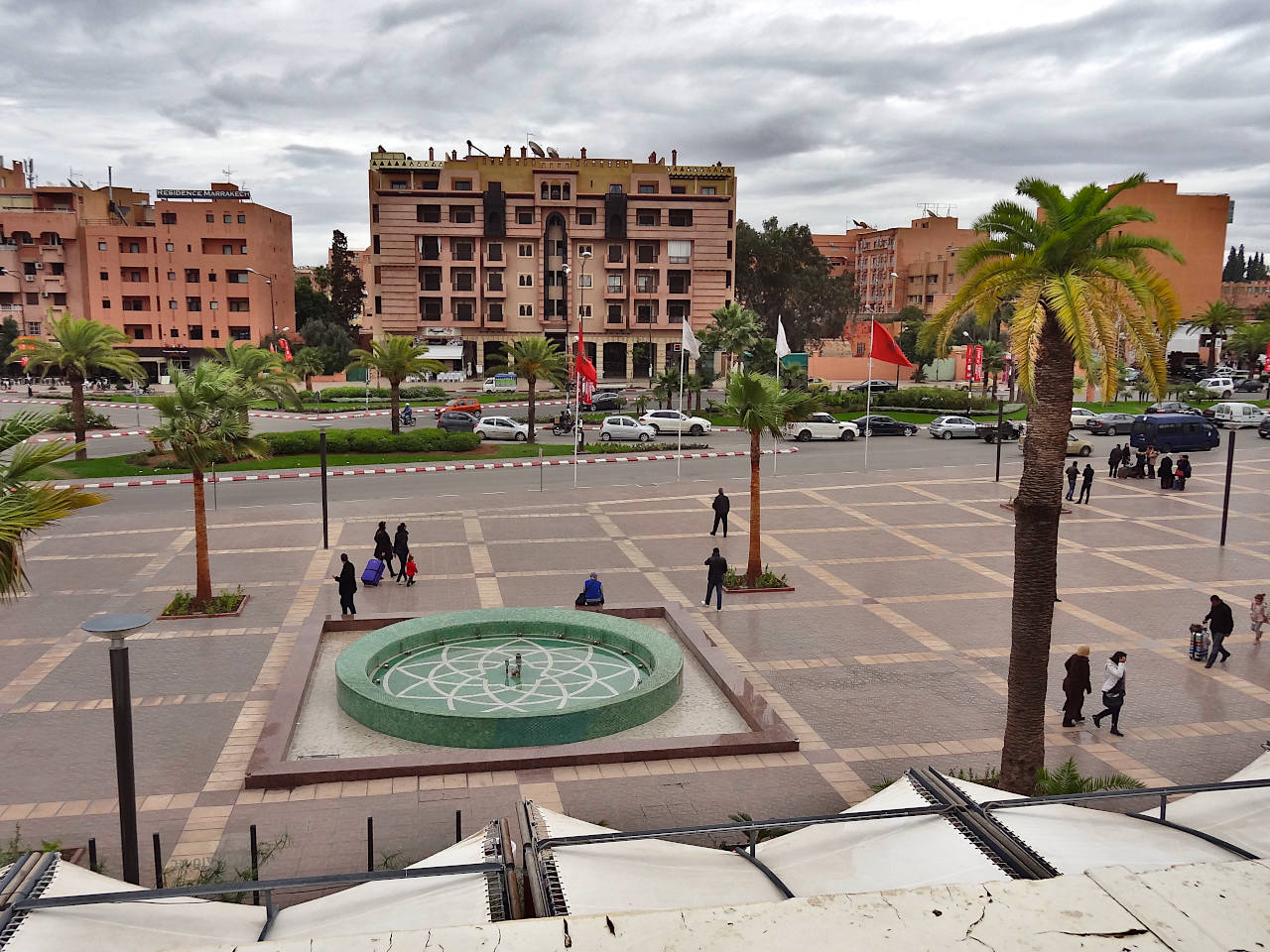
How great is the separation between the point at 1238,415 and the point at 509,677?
158ft

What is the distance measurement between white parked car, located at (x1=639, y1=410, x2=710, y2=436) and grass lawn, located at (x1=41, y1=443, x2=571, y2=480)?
220 inches

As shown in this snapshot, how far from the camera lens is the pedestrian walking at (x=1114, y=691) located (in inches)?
510

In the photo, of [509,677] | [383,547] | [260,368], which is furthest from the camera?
[260,368]

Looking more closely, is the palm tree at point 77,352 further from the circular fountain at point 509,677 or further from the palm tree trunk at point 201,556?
the circular fountain at point 509,677

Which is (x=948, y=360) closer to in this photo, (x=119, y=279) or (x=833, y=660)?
(x=119, y=279)

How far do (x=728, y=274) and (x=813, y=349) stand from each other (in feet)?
91.2

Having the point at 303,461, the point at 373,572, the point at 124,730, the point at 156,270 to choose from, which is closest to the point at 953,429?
the point at 303,461

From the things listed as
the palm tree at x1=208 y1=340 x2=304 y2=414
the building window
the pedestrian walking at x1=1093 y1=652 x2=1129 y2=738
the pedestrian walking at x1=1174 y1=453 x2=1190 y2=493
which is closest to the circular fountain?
the pedestrian walking at x1=1093 y1=652 x2=1129 y2=738

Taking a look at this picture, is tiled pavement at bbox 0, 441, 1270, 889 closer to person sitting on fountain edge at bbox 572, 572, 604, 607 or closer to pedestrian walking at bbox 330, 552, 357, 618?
pedestrian walking at bbox 330, 552, 357, 618

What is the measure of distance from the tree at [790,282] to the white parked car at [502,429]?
50411mm

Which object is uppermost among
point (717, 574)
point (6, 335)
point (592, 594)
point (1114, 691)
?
point (6, 335)

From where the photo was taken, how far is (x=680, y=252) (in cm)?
7894

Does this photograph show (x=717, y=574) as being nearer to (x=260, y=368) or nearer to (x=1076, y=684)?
(x=1076, y=684)

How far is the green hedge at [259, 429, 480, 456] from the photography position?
3788cm
